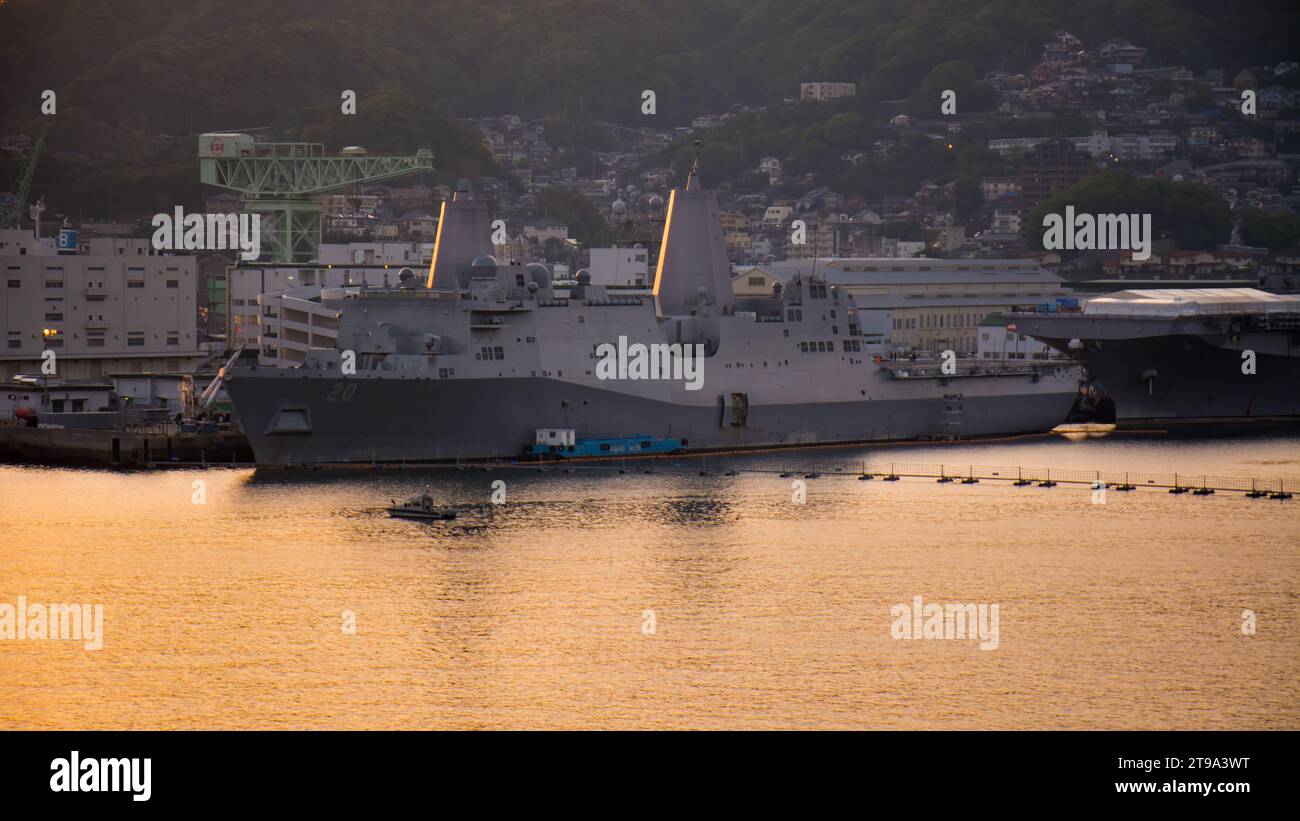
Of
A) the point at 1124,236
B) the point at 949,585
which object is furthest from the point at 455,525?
the point at 1124,236

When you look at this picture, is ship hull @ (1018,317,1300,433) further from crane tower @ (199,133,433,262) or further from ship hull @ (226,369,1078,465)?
Answer: crane tower @ (199,133,433,262)

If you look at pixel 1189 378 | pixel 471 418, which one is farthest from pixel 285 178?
pixel 1189 378

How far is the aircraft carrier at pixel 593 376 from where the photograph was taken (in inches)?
1929

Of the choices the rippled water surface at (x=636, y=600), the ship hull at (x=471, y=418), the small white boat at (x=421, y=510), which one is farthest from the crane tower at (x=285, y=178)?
the small white boat at (x=421, y=510)

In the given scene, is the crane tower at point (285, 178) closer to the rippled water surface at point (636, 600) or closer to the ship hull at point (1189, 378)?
the ship hull at point (1189, 378)

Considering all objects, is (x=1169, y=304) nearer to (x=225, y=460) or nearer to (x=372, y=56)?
(x=225, y=460)

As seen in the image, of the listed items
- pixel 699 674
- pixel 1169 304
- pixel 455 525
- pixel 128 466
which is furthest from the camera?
pixel 1169 304

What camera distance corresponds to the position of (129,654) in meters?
30.2

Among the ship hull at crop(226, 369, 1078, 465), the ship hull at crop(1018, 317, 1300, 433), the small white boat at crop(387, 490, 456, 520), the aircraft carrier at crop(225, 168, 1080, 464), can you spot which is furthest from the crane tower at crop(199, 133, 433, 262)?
the small white boat at crop(387, 490, 456, 520)

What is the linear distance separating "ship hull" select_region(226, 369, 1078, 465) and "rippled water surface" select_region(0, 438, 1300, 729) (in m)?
1.47

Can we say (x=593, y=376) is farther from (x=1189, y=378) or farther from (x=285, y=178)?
(x=285, y=178)
